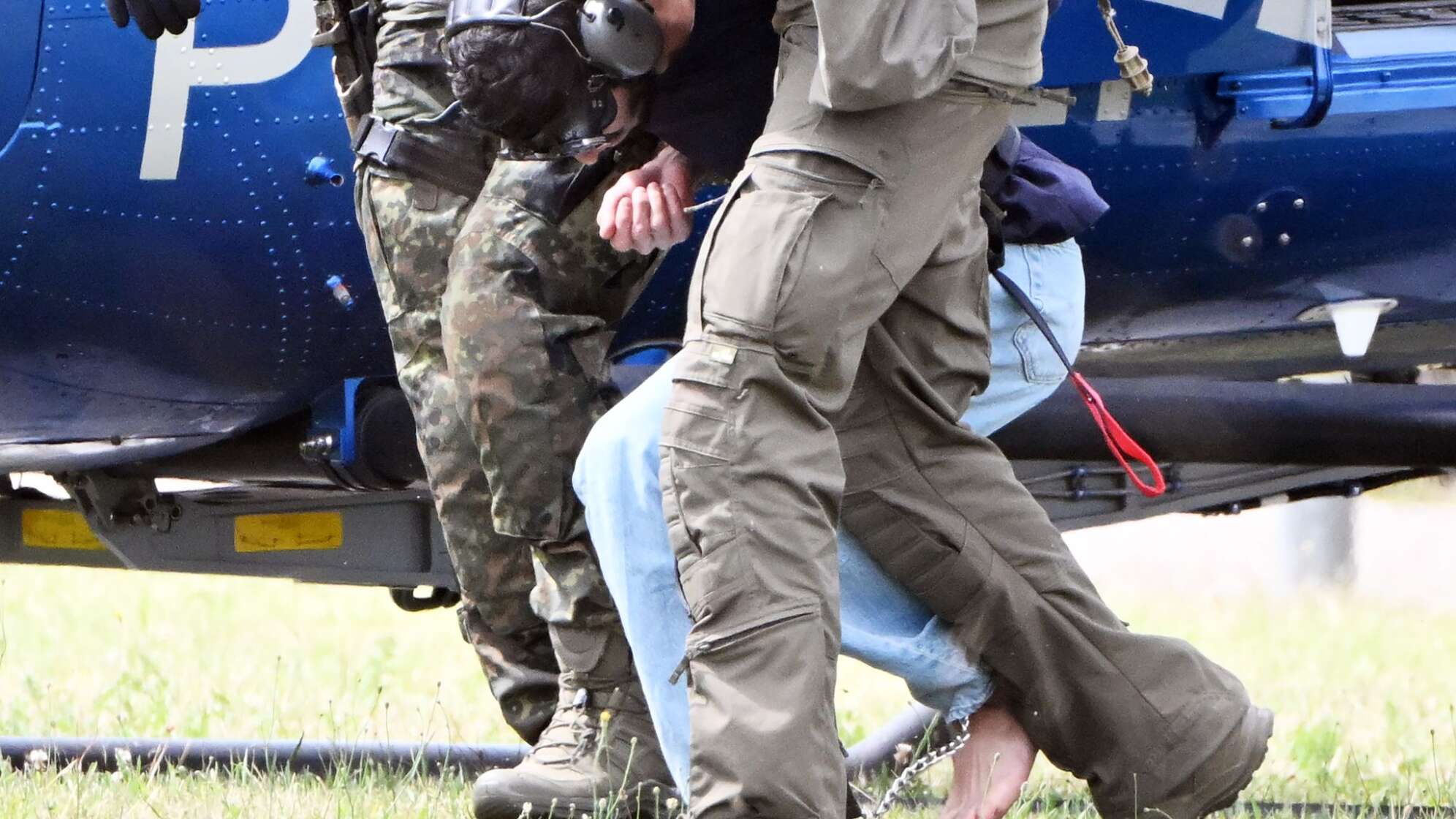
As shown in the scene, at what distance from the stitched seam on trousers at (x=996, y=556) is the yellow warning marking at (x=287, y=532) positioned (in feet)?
5.06

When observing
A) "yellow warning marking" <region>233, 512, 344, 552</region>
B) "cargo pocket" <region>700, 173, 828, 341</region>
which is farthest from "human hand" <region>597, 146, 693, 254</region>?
"yellow warning marking" <region>233, 512, 344, 552</region>

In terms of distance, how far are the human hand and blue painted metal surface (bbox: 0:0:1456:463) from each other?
2.95 feet

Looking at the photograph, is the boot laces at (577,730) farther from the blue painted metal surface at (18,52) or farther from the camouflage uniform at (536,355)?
the blue painted metal surface at (18,52)

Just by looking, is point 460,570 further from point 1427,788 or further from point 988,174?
point 1427,788

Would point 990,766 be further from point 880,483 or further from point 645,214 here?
point 645,214

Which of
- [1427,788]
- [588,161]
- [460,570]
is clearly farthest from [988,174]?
[1427,788]

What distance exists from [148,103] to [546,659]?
114cm

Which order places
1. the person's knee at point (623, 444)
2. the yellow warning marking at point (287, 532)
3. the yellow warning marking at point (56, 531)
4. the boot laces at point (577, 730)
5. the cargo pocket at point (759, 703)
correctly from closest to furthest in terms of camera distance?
the cargo pocket at point (759, 703) < the person's knee at point (623, 444) < the boot laces at point (577, 730) < the yellow warning marking at point (287, 532) < the yellow warning marking at point (56, 531)

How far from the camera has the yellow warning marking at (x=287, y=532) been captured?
3.48m

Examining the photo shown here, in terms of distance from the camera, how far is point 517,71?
2.18m

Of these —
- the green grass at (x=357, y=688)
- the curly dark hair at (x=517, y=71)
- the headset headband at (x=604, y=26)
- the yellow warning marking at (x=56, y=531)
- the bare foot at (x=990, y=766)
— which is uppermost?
the headset headband at (x=604, y=26)

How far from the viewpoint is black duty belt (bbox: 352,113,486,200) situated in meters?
2.69

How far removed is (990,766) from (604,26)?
1053 millimetres

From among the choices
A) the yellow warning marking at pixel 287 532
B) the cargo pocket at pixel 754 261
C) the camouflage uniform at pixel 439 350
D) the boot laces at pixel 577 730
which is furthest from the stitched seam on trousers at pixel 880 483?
the yellow warning marking at pixel 287 532
